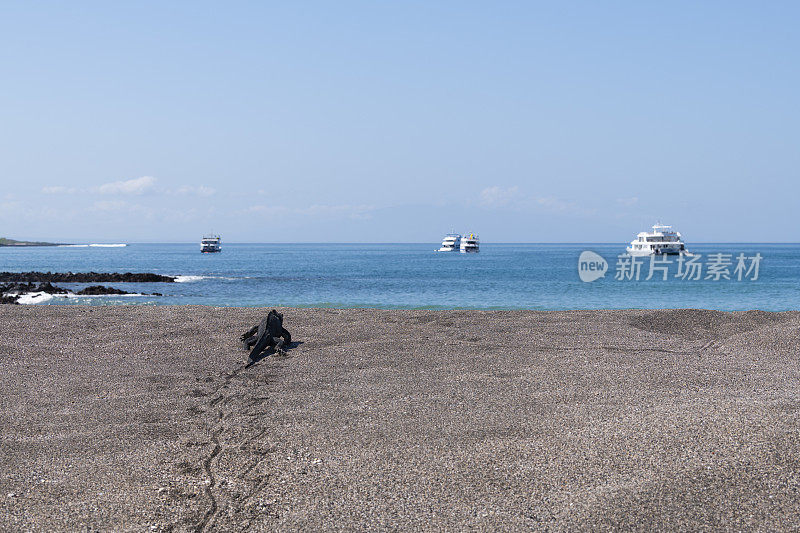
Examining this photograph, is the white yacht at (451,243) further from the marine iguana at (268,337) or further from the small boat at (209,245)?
the marine iguana at (268,337)

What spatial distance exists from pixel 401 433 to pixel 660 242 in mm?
102600

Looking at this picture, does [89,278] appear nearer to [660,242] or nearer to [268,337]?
[268,337]

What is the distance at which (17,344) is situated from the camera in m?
11.8

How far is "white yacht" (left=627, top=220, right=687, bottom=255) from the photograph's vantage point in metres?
99.9

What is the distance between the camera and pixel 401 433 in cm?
679

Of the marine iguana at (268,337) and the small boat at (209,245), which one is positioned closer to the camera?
the marine iguana at (268,337)

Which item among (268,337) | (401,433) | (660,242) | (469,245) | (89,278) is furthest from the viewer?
(469,245)

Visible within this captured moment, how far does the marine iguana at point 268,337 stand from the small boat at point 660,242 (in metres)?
95.6

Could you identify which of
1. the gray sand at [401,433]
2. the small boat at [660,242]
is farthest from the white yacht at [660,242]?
the gray sand at [401,433]

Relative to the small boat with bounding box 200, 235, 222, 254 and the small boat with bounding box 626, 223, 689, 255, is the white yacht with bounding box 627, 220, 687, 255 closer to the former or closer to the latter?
the small boat with bounding box 626, 223, 689, 255

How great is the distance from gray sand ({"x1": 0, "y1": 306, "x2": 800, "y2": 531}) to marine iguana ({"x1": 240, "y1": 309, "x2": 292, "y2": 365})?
36 cm

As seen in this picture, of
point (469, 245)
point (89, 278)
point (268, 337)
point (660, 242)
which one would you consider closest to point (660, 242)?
point (660, 242)

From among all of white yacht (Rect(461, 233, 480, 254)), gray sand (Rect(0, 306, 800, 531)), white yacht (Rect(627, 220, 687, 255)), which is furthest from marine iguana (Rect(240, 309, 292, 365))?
white yacht (Rect(461, 233, 480, 254))

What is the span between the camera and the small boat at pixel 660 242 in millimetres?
99875
